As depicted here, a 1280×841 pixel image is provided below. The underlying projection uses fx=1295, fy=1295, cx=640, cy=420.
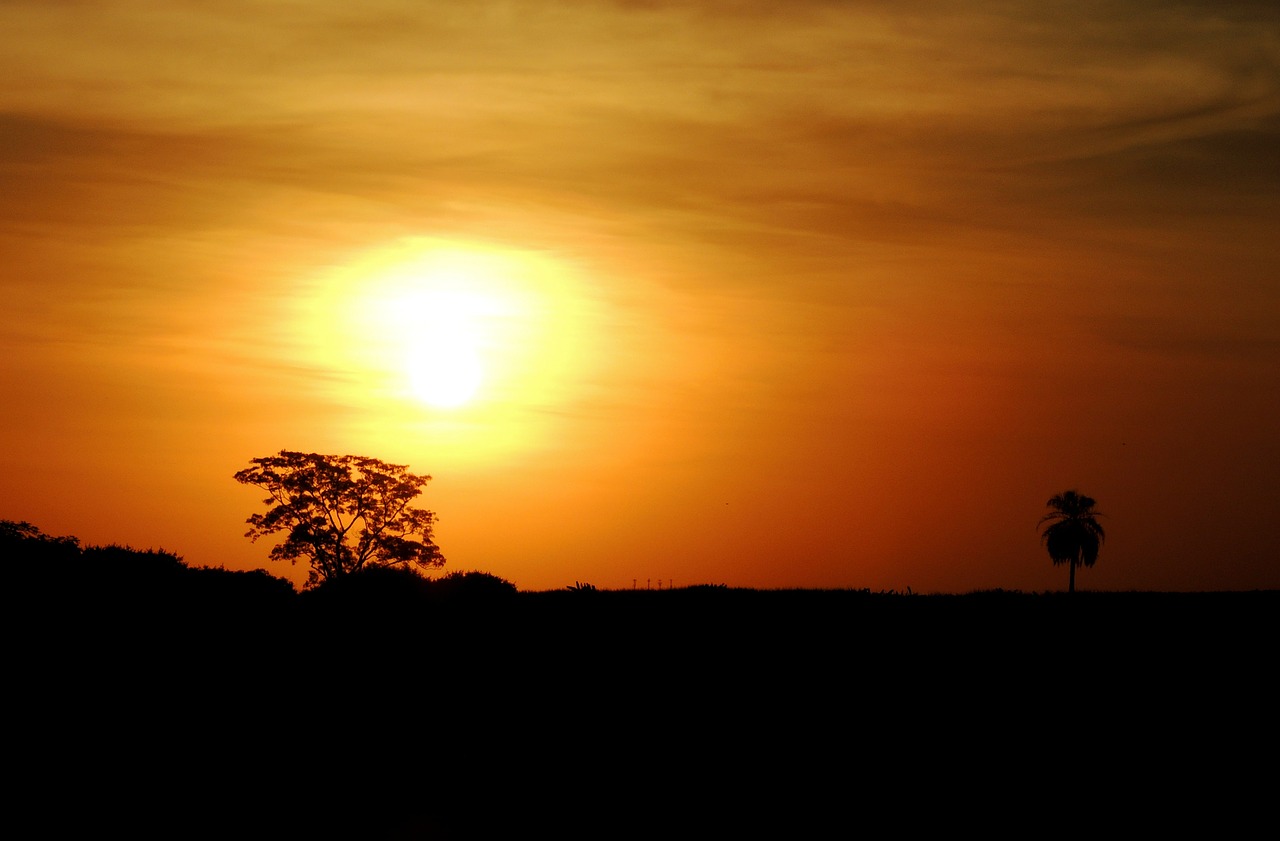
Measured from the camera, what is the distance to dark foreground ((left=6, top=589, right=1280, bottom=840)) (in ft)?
66.5

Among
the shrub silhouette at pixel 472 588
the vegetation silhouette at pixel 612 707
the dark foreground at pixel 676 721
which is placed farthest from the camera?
the shrub silhouette at pixel 472 588

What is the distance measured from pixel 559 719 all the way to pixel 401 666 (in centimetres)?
552

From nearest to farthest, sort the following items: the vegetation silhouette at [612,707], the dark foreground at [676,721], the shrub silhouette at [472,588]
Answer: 1. the dark foreground at [676,721]
2. the vegetation silhouette at [612,707]
3. the shrub silhouette at [472,588]

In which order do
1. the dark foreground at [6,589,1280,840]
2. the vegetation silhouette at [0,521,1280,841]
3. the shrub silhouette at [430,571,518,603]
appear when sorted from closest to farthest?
the dark foreground at [6,589,1280,840] < the vegetation silhouette at [0,521,1280,841] < the shrub silhouette at [430,571,518,603]

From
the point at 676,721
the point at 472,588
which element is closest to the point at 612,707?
the point at 676,721

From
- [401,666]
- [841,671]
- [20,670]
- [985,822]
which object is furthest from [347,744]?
[985,822]

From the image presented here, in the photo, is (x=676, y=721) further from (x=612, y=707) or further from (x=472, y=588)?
(x=472, y=588)

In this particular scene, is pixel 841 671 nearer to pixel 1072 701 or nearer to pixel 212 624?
pixel 1072 701

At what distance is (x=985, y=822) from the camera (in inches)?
765

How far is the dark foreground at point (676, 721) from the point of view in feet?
66.5

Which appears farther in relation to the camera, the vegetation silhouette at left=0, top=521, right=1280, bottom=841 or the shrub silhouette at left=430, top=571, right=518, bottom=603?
the shrub silhouette at left=430, top=571, right=518, bottom=603

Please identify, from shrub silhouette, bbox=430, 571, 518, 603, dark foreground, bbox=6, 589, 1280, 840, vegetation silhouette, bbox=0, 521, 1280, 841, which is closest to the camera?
dark foreground, bbox=6, 589, 1280, 840

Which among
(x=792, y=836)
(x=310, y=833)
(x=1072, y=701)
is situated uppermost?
(x=1072, y=701)

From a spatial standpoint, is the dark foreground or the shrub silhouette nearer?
the dark foreground
